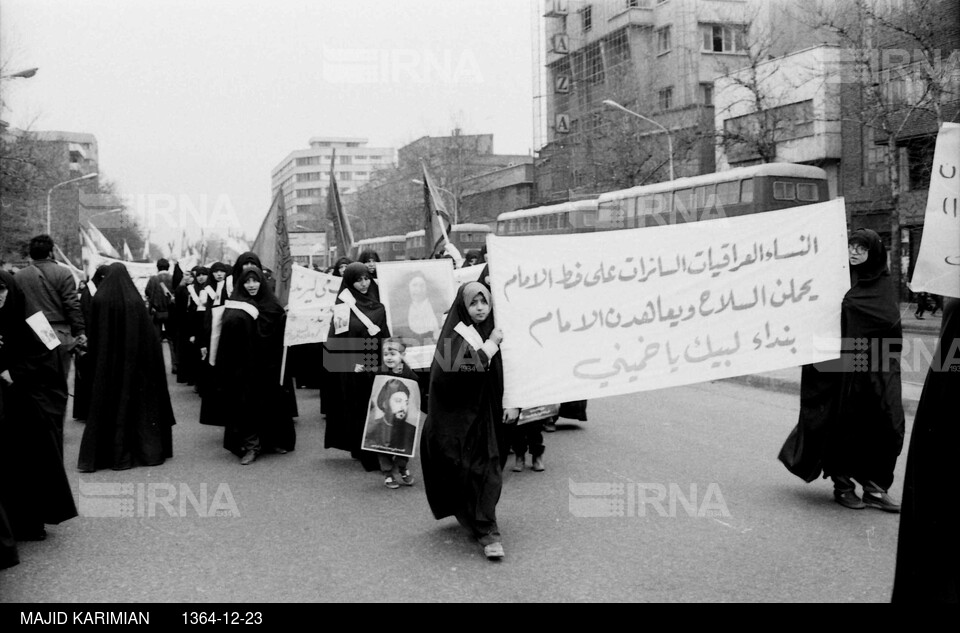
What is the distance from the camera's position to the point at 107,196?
267ft

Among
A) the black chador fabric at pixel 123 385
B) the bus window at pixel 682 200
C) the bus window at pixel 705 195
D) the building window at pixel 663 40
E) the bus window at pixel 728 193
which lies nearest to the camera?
the black chador fabric at pixel 123 385

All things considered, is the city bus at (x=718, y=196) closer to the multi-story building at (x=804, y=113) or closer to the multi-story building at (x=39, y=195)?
the multi-story building at (x=804, y=113)

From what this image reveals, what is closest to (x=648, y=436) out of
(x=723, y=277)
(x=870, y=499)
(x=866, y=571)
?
(x=870, y=499)

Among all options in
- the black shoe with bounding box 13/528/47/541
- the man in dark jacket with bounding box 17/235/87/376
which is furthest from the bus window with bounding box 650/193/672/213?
the black shoe with bounding box 13/528/47/541

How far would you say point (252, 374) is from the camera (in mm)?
7750

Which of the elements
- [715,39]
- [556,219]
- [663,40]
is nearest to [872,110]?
[556,219]

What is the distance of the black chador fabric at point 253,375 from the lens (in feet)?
25.2

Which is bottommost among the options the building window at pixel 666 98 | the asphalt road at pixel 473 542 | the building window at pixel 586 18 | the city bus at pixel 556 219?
the asphalt road at pixel 473 542

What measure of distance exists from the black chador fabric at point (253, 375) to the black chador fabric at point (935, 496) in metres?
5.49

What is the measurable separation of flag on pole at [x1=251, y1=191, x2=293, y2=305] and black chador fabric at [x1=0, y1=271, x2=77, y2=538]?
187 inches

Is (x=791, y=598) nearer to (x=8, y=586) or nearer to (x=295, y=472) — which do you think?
(x=8, y=586)

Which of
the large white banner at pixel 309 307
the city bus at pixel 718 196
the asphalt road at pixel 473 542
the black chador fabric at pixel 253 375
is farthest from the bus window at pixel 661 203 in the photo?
the black chador fabric at pixel 253 375

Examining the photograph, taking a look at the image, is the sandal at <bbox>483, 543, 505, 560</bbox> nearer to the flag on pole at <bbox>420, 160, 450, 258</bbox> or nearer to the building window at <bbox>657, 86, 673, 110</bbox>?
the flag on pole at <bbox>420, 160, 450, 258</bbox>

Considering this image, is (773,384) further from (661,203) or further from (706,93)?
(706,93)
